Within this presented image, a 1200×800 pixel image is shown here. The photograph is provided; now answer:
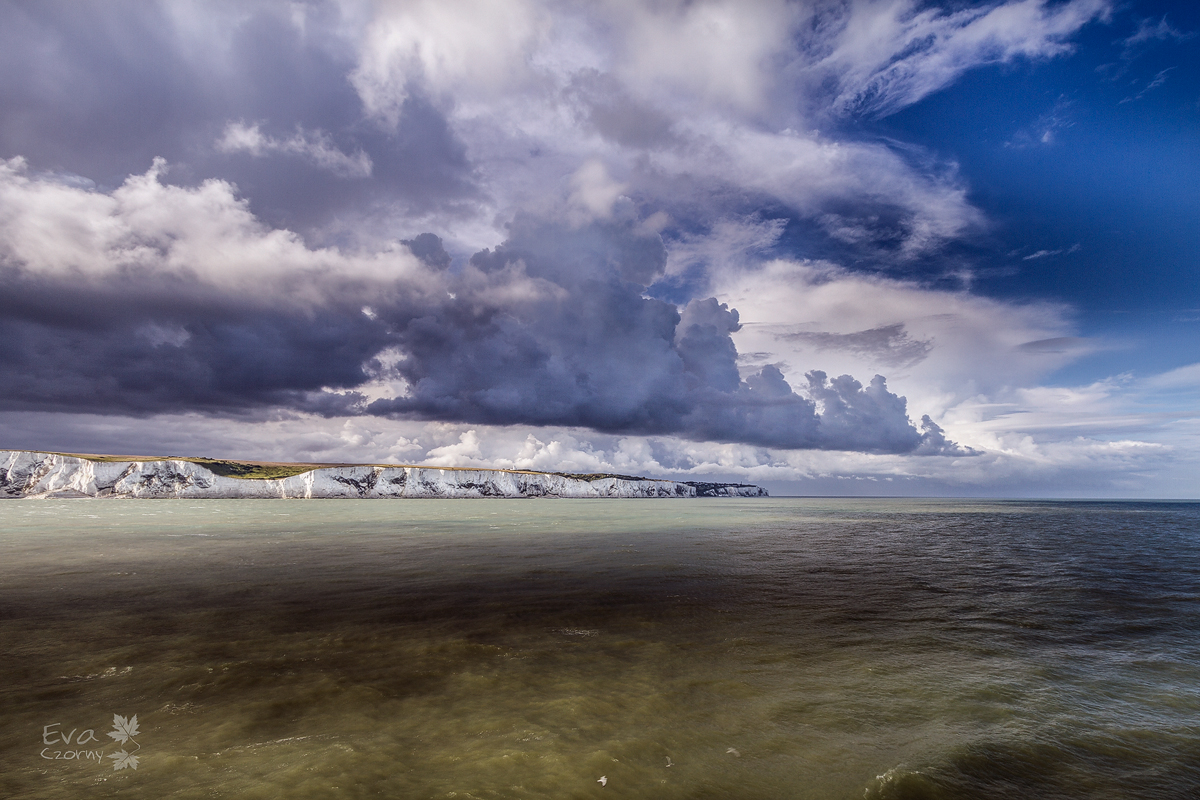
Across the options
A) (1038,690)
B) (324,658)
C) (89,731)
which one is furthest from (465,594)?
(1038,690)

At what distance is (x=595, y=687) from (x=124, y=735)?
776cm

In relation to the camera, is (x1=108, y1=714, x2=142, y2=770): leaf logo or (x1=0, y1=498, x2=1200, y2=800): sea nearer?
(x1=0, y1=498, x2=1200, y2=800): sea

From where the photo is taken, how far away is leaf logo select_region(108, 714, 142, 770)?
6977 mm

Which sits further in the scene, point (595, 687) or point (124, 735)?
point (595, 687)

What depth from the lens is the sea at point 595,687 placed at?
6.64m

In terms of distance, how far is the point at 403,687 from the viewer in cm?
968

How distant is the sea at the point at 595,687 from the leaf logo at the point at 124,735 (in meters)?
0.04

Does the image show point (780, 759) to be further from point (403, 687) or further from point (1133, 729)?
point (403, 687)

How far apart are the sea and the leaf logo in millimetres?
41

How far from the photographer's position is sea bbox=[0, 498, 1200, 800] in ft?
21.8

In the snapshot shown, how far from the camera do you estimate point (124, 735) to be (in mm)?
7902

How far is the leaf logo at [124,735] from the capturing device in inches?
275

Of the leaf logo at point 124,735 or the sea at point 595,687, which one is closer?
the sea at point 595,687

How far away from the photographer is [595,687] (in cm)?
970
